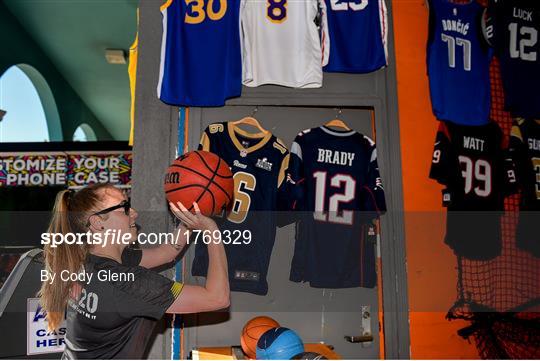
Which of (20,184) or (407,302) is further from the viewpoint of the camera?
(20,184)

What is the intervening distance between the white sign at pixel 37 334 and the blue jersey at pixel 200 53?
1.61m

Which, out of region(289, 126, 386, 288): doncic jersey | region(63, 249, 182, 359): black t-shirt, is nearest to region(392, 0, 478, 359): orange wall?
region(289, 126, 386, 288): doncic jersey

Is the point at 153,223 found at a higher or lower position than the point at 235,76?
lower

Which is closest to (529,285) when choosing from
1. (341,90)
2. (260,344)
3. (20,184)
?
(341,90)

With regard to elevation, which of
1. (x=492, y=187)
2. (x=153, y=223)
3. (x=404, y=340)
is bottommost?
(x=404, y=340)

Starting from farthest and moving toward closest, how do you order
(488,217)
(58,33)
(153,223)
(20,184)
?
(58,33) → (20,184) → (488,217) → (153,223)

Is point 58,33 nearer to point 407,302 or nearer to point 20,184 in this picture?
point 20,184

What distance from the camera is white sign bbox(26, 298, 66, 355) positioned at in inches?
112

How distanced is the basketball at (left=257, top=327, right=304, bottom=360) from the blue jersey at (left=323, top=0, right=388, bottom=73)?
201cm

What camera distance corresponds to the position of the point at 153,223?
3408 mm

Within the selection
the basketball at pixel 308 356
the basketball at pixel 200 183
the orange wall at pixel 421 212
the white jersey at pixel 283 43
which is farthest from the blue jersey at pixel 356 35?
the basketball at pixel 308 356

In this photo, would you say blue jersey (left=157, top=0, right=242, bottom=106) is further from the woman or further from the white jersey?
the woman

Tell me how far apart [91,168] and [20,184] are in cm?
96

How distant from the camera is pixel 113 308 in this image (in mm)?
1855
